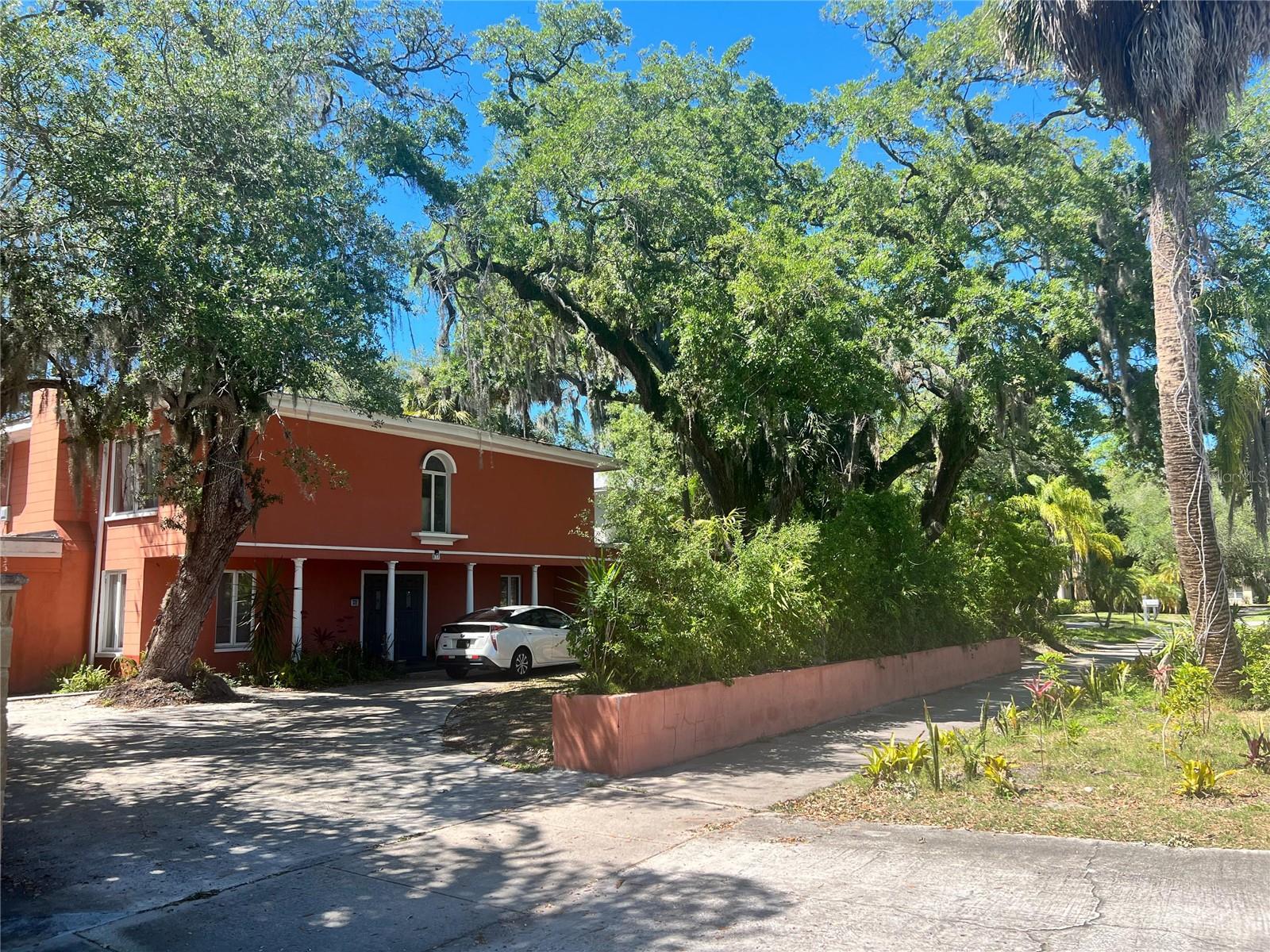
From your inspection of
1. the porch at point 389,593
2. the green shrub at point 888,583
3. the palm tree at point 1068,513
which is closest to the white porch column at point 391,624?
the porch at point 389,593

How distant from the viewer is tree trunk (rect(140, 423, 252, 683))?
14375 millimetres

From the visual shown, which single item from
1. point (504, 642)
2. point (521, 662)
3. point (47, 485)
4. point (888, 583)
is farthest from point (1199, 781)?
point (47, 485)

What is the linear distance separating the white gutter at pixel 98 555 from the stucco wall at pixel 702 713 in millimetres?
13596

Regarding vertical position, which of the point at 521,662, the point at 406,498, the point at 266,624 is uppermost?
the point at 406,498

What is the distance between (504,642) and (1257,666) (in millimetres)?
12215

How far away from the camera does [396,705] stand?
47.9 ft

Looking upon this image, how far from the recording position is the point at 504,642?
17750mm

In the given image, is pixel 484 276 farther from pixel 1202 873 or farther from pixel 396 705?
pixel 1202 873

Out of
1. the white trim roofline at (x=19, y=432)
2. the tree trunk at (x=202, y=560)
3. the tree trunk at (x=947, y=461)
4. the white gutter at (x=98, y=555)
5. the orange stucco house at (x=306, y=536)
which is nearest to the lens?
the tree trunk at (x=202, y=560)

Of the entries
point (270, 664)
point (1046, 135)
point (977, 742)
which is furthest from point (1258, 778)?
point (270, 664)

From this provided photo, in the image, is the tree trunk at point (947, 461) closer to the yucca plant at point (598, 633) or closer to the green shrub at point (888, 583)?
the green shrub at point (888, 583)

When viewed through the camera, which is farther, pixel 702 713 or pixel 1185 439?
pixel 1185 439

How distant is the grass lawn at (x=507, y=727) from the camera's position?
992 cm

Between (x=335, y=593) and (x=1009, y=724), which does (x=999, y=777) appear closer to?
(x=1009, y=724)
